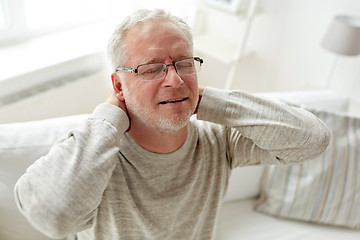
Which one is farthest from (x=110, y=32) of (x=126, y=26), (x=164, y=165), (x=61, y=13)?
(x=164, y=165)

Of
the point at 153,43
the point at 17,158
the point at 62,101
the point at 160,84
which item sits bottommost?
the point at 62,101

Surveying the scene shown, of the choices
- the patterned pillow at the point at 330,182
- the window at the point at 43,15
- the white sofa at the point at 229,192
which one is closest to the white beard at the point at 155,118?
the white sofa at the point at 229,192

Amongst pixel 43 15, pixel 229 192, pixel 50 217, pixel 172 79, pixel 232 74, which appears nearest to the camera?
pixel 50 217

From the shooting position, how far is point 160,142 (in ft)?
3.64

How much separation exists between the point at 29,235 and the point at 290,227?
111cm

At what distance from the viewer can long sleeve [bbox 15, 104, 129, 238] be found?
0.82m

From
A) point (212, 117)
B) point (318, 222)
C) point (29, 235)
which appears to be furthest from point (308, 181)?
point (29, 235)

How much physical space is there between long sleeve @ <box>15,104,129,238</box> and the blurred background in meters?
1.00

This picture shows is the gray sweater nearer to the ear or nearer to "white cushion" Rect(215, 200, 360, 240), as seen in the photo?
the ear

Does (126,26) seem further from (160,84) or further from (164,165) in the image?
(164,165)

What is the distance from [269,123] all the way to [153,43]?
435 mm

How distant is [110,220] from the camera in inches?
42.6

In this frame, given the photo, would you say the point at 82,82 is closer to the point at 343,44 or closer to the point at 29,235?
the point at 29,235

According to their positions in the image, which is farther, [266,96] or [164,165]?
[266,96]
